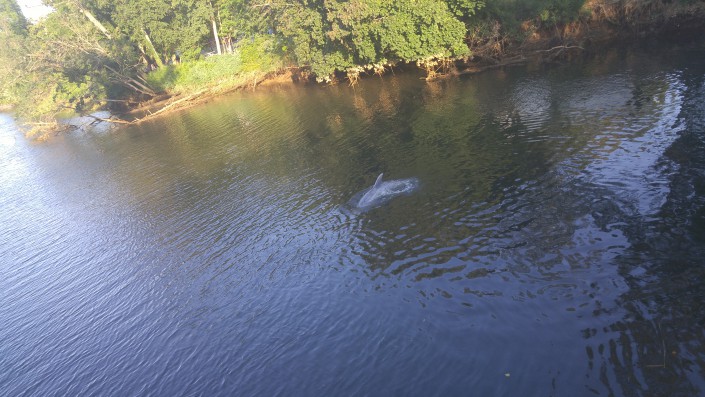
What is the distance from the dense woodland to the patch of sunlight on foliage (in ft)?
0.53

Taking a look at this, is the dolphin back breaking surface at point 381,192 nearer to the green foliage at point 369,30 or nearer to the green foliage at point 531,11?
the green foliage at point 369,30

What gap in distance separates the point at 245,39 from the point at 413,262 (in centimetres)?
6173

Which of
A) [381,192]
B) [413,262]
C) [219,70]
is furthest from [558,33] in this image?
[219,70]

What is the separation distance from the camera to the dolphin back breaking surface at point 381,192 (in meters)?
24.0

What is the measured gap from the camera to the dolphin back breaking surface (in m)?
24.0

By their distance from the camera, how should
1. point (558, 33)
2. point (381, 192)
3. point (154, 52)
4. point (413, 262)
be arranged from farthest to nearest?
point (154, 52)
point (558, 33)
point (381, 192)
point (413, 262)

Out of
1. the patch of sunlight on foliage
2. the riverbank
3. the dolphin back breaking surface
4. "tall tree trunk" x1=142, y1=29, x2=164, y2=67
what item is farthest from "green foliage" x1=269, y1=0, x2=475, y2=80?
"tall tree trunk" x1=142, y1=29, x2=164, y2=67

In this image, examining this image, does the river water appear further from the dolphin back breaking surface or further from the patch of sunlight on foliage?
the patch of sunlight on foliage

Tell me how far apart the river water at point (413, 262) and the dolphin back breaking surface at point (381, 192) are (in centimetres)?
55

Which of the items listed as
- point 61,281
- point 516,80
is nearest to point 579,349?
point 61,281

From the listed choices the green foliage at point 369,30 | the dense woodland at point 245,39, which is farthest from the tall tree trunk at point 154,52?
the green foliage at point 369,30

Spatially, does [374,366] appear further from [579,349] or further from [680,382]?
[680,382]

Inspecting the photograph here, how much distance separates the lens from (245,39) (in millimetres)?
71188

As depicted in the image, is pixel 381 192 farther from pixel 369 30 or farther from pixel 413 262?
pixel 369 30
